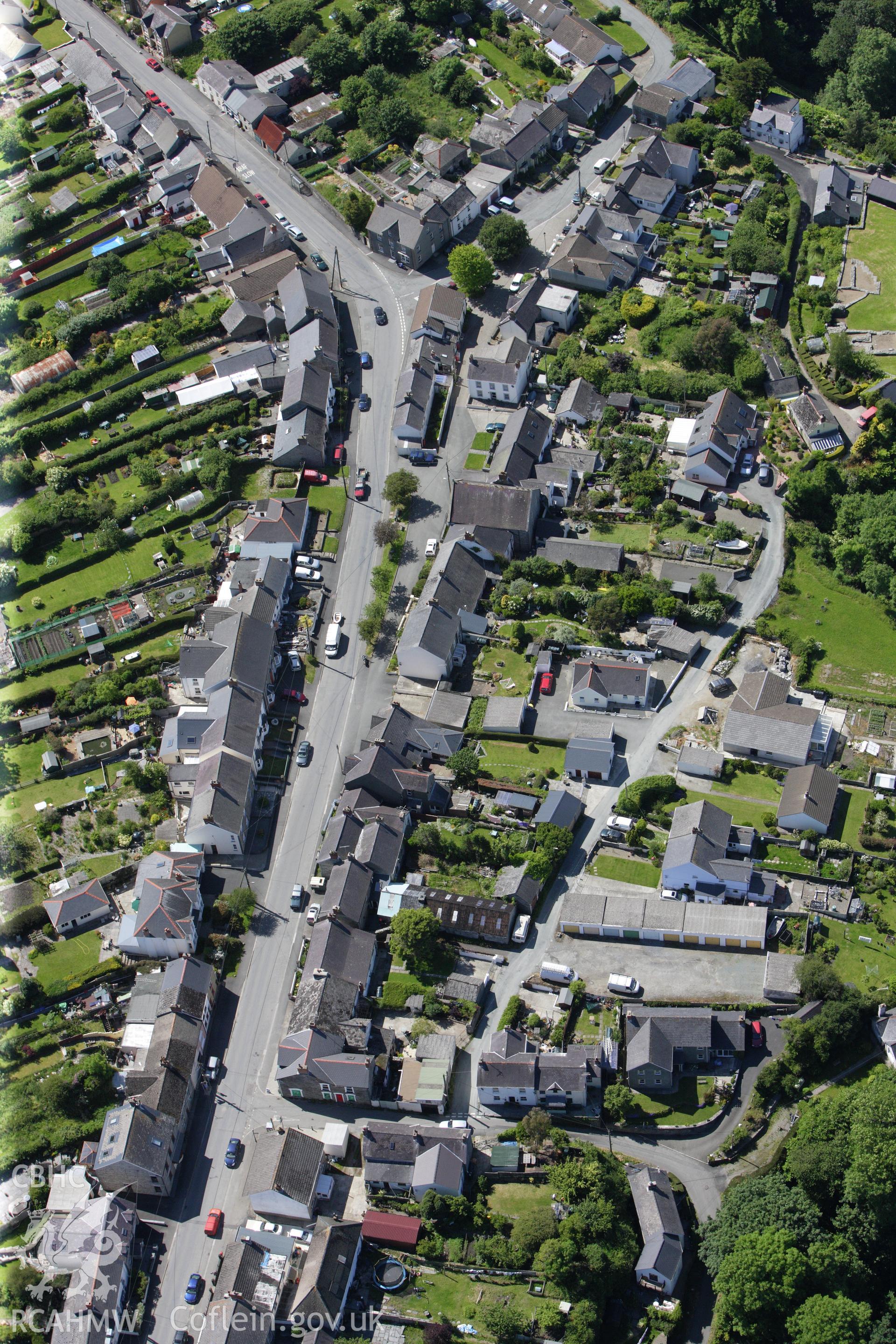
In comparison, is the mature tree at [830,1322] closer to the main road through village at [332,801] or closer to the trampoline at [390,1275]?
the main road through village at [332,801]

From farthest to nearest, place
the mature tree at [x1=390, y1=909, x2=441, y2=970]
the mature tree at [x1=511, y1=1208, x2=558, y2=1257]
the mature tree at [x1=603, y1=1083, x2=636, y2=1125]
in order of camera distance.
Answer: the mature tree at [x1=390, y1=909, x2=441, y2=970], the mature tree at [x1=603, y1=1083, x2=636, y2=1125], the mature tree at [x1=511, y1=1208, x2=558, y2=1257]

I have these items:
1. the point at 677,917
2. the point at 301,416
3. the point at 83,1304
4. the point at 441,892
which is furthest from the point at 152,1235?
the point at 301,416

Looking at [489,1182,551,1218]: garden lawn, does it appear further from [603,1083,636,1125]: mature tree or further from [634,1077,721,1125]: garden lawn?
[634,1077,721,1125]: garden lawn

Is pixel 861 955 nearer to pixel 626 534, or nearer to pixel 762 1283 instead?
pixel 762 1283

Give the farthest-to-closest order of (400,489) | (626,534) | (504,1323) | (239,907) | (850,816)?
(400,489)
(626,534)
(239,907)
(850,816)
(504,1323)

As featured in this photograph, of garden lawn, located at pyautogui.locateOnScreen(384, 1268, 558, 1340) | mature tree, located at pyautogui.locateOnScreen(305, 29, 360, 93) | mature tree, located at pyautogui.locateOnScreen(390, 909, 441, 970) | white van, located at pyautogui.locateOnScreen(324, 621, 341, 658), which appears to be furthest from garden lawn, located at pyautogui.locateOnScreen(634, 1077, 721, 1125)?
mature tree, located at pyautogui.locateOnScreen(305, 29, 360, 93)

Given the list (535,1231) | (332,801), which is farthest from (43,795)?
(535,1231)
